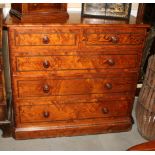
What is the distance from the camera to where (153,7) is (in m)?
2.31

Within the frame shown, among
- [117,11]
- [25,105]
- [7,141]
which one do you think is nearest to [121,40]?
[117,11]

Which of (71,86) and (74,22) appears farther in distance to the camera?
(71,86)

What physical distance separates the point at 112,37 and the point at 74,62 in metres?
0.36

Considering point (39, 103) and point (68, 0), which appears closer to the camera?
point (68, 0)

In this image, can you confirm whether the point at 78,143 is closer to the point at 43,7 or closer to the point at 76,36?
the point at 76,36

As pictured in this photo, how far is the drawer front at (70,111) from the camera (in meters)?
2.02

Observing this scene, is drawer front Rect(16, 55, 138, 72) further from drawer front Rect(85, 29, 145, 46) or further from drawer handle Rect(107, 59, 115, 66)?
drawer front Rect(85, 29, 145, 46)

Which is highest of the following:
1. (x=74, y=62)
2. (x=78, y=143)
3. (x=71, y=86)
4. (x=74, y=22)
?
(x=74, y=22)

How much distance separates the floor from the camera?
6.74 feet

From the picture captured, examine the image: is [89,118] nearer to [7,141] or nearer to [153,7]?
[7,141]

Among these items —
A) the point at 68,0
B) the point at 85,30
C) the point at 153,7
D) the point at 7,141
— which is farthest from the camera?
the point at 153,7

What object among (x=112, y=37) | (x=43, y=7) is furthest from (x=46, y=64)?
(x=112, y=37)

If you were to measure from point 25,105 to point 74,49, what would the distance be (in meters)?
0.65

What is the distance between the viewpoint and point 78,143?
213cm
